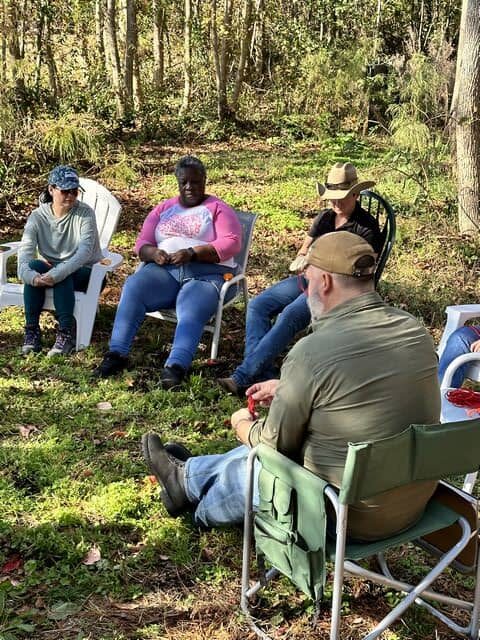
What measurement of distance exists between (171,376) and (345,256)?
7.95 ft

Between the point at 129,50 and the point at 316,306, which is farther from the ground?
the point at 129,50

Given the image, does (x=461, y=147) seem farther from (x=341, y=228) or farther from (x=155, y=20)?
(x=155, y=20)

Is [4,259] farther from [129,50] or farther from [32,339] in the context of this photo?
[129,50]

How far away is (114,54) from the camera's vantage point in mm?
11438

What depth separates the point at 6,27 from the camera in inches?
380

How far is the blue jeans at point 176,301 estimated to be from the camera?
4691mm

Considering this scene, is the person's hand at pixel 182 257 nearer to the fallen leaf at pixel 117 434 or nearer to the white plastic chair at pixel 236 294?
the white plastic chair at pixel 236 294

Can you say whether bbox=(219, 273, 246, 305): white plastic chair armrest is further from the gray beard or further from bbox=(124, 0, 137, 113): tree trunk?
bbox=(124, 0, 137, 113): tree trunk

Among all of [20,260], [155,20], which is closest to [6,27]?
[155,20]

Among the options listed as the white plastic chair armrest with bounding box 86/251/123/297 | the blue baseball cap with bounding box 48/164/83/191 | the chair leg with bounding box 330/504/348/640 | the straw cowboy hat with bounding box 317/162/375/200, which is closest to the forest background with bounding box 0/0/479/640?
the white plastic chair armrest with bounding box 86/251/123/297

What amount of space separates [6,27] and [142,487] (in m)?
8.30

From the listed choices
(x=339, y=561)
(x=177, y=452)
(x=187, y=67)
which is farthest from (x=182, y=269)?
(x=187, y=67)

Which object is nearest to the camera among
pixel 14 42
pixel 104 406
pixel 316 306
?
pixel 316 306

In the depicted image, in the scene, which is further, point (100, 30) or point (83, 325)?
point (100, 30)
